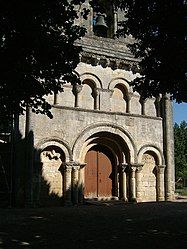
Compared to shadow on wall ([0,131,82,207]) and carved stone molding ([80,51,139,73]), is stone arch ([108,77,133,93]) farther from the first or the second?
shadow on wall ([0,131,82,207])

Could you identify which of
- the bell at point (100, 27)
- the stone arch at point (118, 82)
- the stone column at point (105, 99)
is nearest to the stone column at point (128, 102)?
the stone arch at point (118, 82)

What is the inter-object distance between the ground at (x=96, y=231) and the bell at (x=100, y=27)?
33.9ft

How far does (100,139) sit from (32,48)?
37.2 ft

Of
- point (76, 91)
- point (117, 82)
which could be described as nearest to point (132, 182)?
point (117, 82)

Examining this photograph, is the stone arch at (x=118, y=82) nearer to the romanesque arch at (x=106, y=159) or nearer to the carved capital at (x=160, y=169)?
the romanesque arch at (x=106, y=159)

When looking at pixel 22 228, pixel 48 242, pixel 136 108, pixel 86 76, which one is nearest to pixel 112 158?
pixel 136 108

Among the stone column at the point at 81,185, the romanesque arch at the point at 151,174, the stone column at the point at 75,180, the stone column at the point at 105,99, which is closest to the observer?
the stone column at the point at 75,180

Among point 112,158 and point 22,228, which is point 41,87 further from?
point 112,158

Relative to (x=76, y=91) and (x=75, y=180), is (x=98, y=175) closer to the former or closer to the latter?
(x=75, y=180)

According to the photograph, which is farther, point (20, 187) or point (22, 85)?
point (20, 187)

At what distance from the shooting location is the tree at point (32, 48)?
7105 mm

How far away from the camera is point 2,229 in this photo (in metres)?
8.73

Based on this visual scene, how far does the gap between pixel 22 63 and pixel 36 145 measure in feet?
28.6

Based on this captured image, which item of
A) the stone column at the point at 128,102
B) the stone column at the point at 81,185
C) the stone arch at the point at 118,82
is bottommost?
the stone column at the point at 81,185
